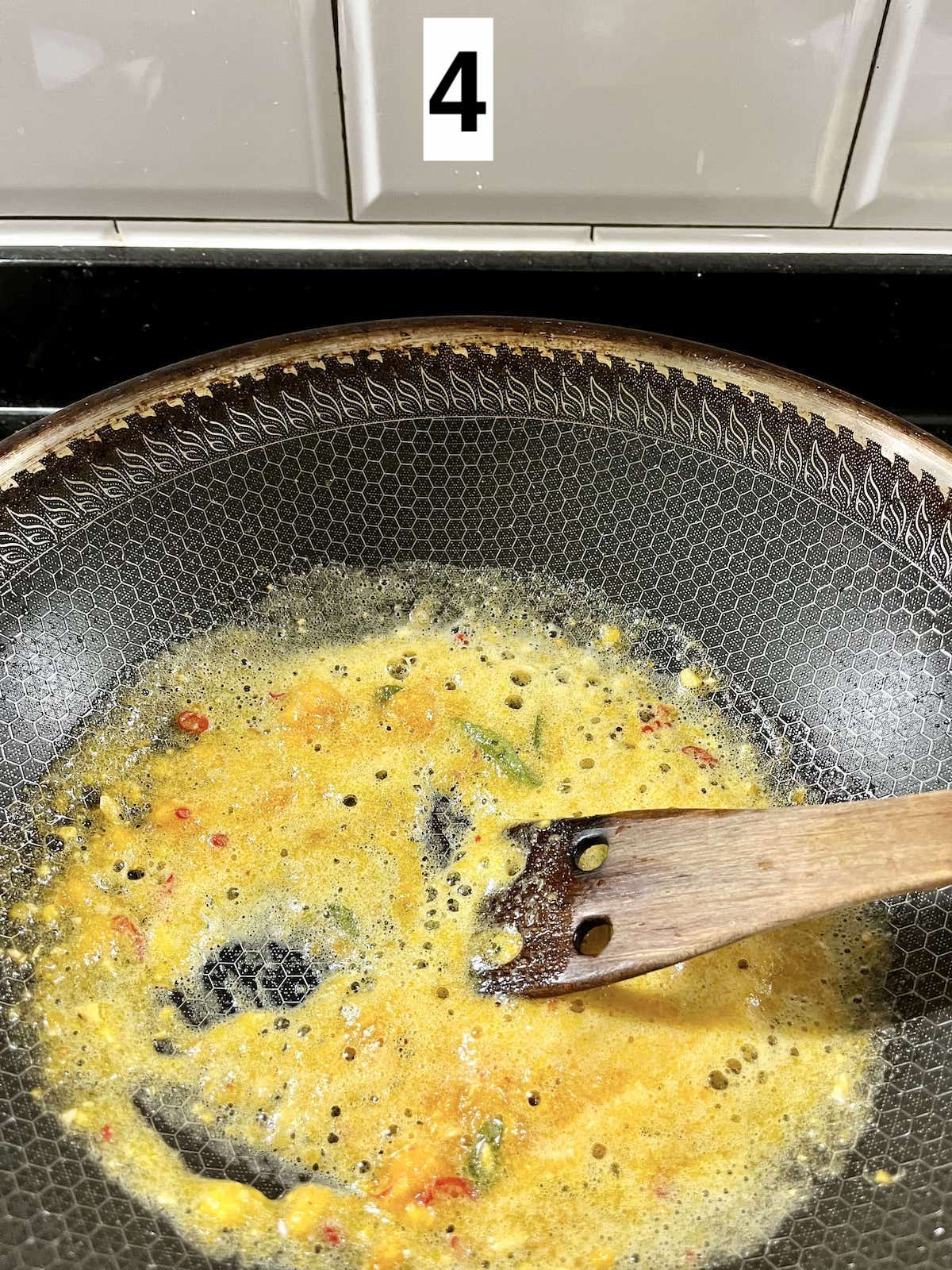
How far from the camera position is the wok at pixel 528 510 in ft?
2.32

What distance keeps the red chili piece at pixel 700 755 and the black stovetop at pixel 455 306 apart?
334 mm

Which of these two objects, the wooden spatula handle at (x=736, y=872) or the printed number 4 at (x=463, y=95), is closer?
the wooden spatula handle at (x=736, y=872)

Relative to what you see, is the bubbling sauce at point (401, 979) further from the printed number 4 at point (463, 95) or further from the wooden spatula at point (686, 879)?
the printed number 4 at point (463, 95)

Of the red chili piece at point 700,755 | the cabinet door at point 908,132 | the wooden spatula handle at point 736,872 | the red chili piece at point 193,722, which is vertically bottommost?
the red chili piece at point 700,755

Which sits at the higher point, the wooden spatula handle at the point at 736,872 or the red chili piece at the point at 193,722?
the wooden spatula handle at the point at 736,872

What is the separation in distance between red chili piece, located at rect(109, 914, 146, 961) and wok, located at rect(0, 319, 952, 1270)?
0.21 feet

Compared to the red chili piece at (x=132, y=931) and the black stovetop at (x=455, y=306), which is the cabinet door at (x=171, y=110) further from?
the red chili piece at (x=132, y=931)

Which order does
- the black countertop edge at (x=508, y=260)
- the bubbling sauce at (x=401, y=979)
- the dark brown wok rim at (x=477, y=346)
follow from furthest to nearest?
the black countertop edge at (x=508, y=260), the dark brown wok rim at (x=477, y=346), the bubbling sauce at (x=401, y=979)

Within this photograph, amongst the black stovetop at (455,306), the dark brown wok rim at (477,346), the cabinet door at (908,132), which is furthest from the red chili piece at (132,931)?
the cabinet door at (908,132)

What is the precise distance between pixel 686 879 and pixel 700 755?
0.49ft

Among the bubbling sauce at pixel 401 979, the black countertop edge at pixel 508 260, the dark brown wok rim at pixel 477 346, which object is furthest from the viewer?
the black countertop edge at pixel 508 260

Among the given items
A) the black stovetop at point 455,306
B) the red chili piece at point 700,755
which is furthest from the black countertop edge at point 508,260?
the red chili piece at point 700,755

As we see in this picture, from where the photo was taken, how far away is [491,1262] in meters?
0.54

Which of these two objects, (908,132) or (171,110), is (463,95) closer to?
(171,110)
